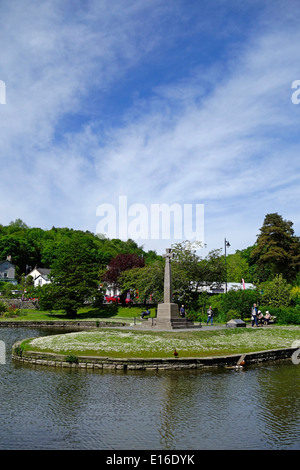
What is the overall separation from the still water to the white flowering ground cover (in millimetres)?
2838

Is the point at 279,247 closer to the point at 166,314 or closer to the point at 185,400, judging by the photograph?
the point at 166,314

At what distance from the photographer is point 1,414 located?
1291 centimetres

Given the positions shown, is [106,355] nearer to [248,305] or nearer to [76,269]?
[248,305]

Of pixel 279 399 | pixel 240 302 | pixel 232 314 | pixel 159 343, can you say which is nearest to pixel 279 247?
pixel 240 302

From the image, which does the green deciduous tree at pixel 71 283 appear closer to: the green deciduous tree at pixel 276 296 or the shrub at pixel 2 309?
the shrub at pixel 2 309

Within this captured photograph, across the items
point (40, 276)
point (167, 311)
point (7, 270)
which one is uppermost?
point (7, 270)

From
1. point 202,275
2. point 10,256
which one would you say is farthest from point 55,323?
point 10,256

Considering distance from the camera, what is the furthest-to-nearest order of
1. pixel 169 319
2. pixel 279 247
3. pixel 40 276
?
pixel 40 276
pixel 279 247
pixel 169 319

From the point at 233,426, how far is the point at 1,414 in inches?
304

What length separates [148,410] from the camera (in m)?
13.4

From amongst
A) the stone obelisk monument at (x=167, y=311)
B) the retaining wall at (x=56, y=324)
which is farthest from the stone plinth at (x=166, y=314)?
the retaining wall at (x=56, y=324)

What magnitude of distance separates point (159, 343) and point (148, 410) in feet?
38.9

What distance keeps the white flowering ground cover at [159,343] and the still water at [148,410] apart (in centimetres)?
284

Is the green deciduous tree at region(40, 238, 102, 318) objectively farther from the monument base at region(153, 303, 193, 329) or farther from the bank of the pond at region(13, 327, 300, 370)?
the bank of the pond at region(13, 327, 300, 370)
